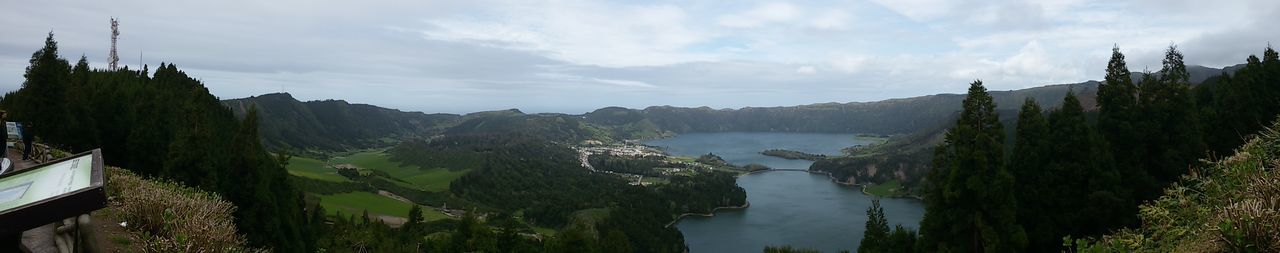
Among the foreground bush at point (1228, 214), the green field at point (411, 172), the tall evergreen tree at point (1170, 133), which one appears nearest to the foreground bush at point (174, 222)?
the foreground bush at point (1228, 214)

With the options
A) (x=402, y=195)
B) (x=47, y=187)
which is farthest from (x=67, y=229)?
(x=402, y=195)

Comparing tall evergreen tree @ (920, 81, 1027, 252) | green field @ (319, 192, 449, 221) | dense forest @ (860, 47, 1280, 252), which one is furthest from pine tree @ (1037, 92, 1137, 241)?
green field @ (319, 192, 449, 221)

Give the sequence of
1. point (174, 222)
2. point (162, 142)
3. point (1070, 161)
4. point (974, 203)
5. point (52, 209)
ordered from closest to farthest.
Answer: point (52, 209)
point (174, 222)
point (974, 203)
point (1070, 161)
point (162, 142)

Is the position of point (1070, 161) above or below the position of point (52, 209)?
below

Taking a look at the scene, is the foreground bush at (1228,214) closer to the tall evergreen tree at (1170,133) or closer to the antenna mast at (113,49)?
the tall evergreen tree at (1170,133)

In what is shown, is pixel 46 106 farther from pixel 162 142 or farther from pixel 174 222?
pixel 174 222

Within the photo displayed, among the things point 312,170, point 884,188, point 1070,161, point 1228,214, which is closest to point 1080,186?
point 1070,161
